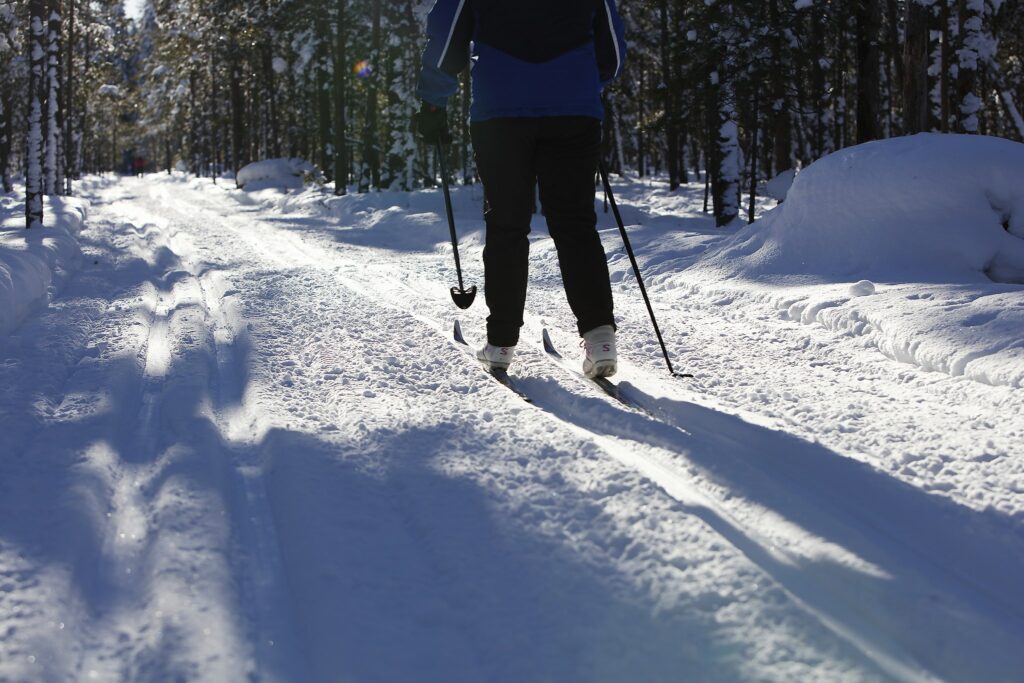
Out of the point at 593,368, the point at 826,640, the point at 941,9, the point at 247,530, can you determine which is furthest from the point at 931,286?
the point at 941,9

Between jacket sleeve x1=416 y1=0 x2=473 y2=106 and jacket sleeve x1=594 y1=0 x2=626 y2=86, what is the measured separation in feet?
2.01

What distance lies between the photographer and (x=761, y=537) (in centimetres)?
210

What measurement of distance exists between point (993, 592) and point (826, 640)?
53 centimetres

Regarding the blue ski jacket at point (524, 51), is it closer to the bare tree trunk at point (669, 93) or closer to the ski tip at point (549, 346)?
the ski tip at point (549, 346)

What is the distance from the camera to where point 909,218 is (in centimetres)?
595

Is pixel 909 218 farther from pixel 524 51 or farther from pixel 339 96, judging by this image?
pixel 339 96

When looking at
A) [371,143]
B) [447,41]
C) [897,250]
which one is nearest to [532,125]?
[447,41]

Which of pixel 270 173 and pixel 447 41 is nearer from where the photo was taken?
pixel 447 41

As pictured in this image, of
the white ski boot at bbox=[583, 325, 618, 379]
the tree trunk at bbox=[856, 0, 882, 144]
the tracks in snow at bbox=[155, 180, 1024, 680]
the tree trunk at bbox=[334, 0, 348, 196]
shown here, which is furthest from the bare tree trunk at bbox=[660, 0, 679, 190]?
the tracks in snow at bbox=[155, 180, 1024, 680]

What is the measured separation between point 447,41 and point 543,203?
86cm

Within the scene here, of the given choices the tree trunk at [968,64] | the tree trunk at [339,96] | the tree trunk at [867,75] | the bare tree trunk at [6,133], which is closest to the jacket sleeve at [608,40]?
the tree trunk at [968,64]

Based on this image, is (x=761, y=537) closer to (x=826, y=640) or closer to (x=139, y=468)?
(x=826, y=640)

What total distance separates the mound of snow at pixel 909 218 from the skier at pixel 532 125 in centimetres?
288

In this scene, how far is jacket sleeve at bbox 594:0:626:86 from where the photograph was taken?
367 cm
